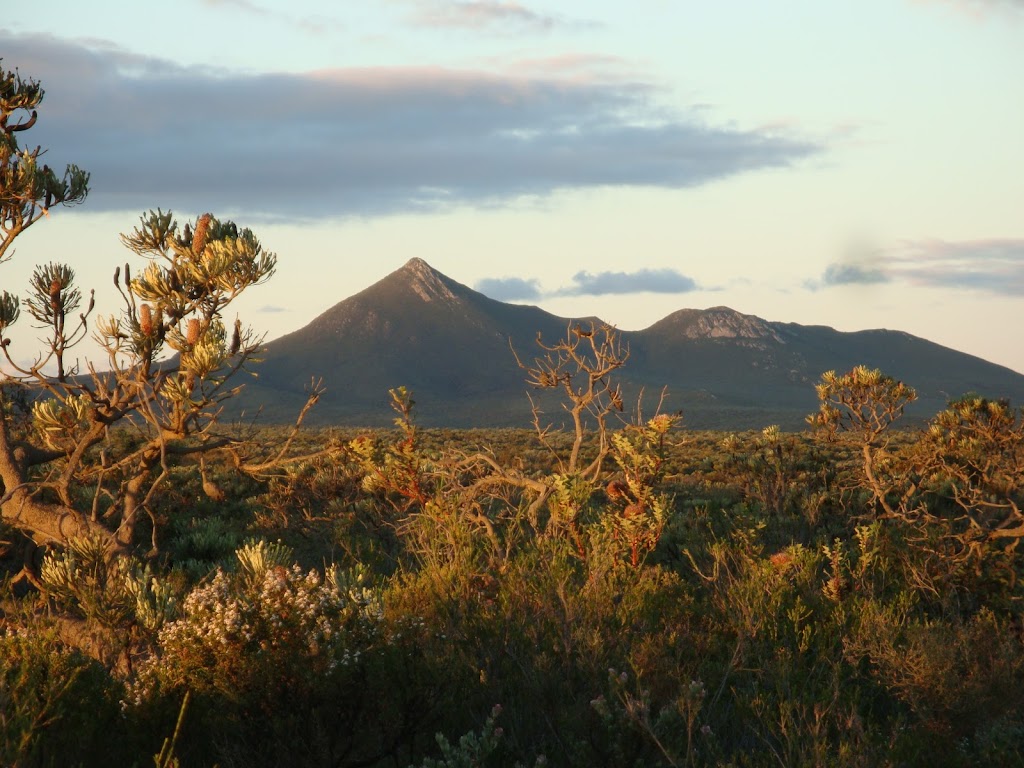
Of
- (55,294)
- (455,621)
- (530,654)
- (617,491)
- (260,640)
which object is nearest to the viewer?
(260,640)

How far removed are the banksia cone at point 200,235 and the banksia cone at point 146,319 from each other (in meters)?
0.51

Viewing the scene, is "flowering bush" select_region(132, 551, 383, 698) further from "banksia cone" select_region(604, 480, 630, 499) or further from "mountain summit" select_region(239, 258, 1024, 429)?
"mountain summit" select_region(239, 258, 1024, 429)

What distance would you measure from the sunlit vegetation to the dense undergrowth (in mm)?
21

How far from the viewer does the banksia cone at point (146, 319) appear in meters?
6.11

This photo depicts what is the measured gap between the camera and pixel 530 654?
518 centimetres

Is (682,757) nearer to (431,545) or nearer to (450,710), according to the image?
(450,710)

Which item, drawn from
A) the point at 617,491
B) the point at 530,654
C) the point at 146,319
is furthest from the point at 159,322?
the point at 617,491

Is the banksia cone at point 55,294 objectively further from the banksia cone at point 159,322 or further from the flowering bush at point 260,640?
the flowering bush at point 260,640

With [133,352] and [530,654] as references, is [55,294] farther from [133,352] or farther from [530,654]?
[530,654]

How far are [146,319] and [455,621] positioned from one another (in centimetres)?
289

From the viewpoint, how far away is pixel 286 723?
415cm

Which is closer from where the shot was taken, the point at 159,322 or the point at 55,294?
the point at 159,322

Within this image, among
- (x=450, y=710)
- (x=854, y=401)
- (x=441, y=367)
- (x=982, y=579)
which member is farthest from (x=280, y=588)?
(x=441, y=367)

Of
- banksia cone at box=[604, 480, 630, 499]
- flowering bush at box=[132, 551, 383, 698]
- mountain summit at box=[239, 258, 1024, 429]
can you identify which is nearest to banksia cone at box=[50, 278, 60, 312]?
flowering bush at box=[132, 551, 383, 698]
